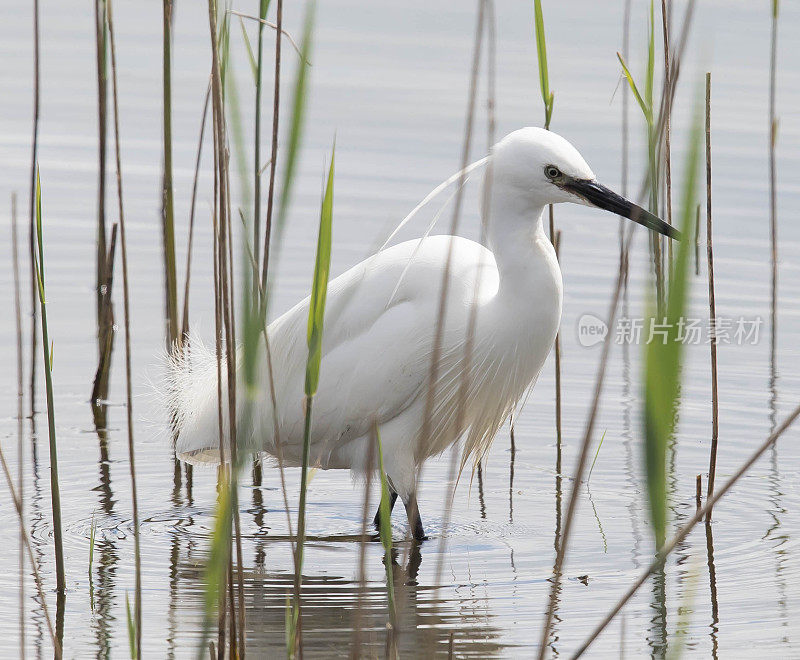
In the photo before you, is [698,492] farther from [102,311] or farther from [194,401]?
[102,311]

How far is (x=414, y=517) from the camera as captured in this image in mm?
4246

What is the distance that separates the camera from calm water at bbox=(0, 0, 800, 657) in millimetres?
3631

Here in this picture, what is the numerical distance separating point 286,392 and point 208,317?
200 cm

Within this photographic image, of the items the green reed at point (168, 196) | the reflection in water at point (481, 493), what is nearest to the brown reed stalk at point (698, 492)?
the reflection in water at point (481, 493)

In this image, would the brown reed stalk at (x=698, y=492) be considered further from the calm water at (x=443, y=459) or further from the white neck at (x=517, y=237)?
the white neck at (x=517, y=237)

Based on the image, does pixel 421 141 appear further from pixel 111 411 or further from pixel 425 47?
pixel 111 411

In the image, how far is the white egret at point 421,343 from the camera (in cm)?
386

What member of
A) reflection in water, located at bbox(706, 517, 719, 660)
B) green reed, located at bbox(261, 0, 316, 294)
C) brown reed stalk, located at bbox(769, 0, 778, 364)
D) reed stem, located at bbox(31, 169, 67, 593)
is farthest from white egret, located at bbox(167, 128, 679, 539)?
brown reed stalk, located at bbox(769, 0, 778, 364)

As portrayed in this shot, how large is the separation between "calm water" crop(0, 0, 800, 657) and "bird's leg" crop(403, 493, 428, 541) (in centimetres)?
12

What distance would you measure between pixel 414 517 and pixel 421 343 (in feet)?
1.91
